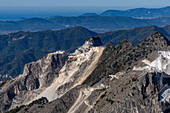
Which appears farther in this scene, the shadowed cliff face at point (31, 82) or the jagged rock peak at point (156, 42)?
the jagged rock peak at point (156, 42)

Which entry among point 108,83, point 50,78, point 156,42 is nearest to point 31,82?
point 50,78

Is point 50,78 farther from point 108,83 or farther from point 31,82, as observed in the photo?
point 108,83

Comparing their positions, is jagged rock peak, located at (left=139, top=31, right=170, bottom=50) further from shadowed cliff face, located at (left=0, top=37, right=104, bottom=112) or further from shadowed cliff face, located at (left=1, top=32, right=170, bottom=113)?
shadowed cliff face, located at (left=0, top=37, right=104, bottom=112)

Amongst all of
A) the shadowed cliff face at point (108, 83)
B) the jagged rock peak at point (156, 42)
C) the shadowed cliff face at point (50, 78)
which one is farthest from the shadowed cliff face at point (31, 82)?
the jagged rock peak at point (156, 42)

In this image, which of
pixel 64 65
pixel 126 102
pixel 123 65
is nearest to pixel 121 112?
pixel 126 102

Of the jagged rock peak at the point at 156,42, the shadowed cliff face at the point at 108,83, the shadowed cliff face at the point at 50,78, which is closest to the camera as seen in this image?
the shadowed cliff face at the point at 108,83

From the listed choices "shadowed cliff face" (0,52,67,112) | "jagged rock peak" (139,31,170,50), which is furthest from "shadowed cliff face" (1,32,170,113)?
"shadowed cliff face" (0,52,67,112)

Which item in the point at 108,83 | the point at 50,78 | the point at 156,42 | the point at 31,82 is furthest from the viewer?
the point at 31,82

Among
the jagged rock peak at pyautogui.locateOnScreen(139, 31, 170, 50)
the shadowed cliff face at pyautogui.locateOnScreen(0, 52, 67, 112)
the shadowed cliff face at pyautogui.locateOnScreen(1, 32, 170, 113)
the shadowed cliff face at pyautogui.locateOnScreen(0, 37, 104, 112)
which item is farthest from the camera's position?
the jagged rock peak at pyautogui.locateOnScreen(139, 31, 170, 50)

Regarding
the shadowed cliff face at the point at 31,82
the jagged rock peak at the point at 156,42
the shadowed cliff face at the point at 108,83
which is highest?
the jagged rock peak at the point at 156,42

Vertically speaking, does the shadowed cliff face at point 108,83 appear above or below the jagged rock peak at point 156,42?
below

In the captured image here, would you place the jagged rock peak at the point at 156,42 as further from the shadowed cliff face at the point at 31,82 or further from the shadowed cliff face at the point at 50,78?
the shadowed cliff face at the point at 31,82
